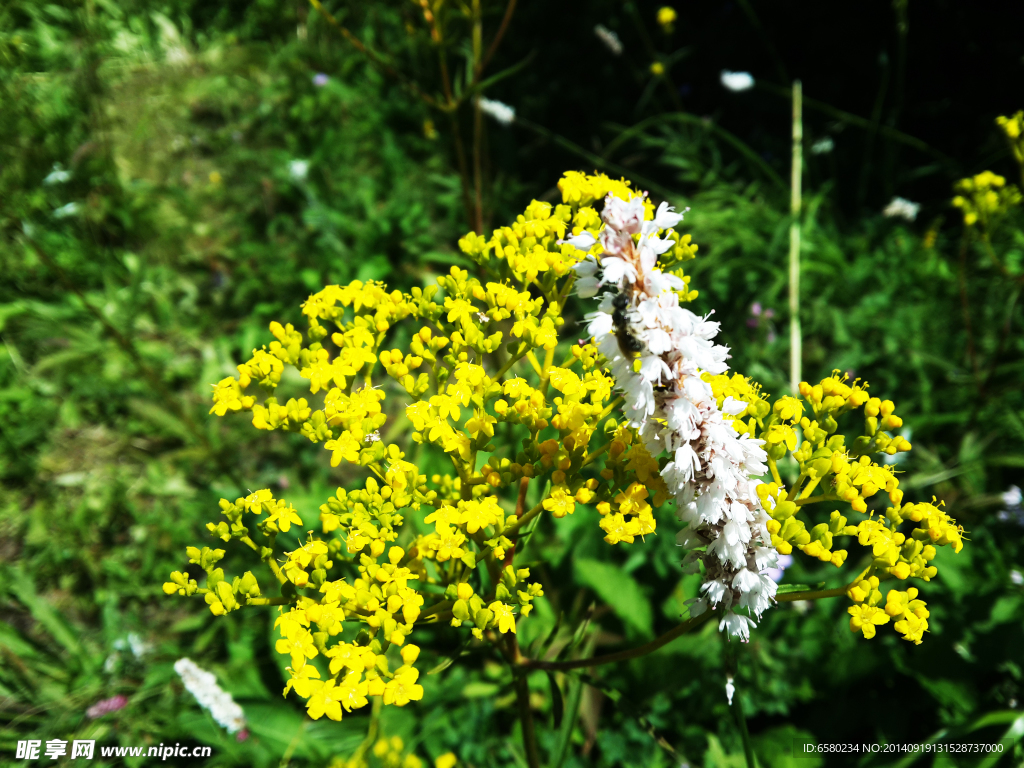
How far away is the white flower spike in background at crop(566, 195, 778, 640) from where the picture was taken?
127 centimetres

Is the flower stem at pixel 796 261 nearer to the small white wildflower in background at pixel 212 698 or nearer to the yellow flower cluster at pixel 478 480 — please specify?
the yellow flower cluster at pixel 478 480

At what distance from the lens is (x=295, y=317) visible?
432 cm

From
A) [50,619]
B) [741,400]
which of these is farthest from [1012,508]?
[50,619]

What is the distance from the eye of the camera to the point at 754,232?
159 inches

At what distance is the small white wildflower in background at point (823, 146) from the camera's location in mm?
4141

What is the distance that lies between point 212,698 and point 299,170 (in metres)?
3.53

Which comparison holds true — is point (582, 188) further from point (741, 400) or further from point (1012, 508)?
point (1012, 508)

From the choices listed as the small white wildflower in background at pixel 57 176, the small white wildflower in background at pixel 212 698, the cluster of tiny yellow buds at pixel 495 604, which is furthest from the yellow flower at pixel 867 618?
the small white wildflower in background at pixel 57 176

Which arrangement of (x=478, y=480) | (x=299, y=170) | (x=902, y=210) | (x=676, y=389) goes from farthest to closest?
(x=299, y=170)
(x=902, y=210)
(x=478, y=480)
(x=676, y=389)

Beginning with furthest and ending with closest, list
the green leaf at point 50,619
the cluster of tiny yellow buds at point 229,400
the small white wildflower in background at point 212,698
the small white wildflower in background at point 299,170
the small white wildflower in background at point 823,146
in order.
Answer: the small white wildflower in background at point 299,170 → the small white wildflower in background at point 823,146 → the green leaf at point 50,619 → the small white wildflower in background at point 212,698 → the cluster of tiny yellow buds at point 229,400

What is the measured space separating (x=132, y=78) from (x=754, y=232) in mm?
5779

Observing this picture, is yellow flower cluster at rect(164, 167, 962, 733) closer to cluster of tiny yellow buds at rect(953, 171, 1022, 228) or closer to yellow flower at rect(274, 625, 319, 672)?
yellow flower at rect(274, 625, 319, 672)

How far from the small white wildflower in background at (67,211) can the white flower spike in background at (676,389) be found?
484cm

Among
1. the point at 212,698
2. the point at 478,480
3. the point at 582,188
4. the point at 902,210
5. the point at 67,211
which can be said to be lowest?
the point at 212,698
